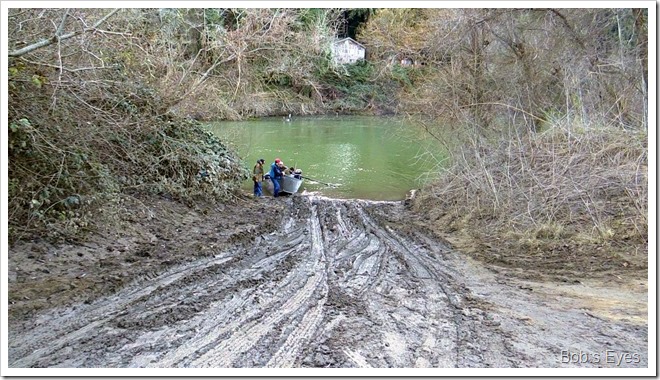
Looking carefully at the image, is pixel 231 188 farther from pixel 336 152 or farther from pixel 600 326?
pixel 336 152

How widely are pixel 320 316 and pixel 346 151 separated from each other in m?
18.9

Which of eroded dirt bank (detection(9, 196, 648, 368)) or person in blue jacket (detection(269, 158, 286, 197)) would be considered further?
person in blue jacket (detection(269, 158, 286, 197))

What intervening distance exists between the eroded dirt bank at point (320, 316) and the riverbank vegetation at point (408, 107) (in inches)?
56.1

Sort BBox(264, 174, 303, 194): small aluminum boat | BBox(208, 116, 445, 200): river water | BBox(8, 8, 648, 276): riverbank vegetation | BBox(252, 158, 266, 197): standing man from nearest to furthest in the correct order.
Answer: BBox(8, 8, 648, 276): riverbank vegetation → BBox(252, 158, 266, 197): standing man → BBox(264, 174, 303, 194): small aluminum boat → BBox(208, 116, 445, 200): river water

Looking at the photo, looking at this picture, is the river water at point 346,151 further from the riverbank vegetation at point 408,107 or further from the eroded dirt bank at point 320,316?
the eroded dirt bank at point 320,316

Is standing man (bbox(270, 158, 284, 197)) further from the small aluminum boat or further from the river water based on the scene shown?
the river water

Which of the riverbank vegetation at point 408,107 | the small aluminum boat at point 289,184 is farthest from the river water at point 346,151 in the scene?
the small aluminum boat at point 289,184

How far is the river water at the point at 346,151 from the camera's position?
48.0 ft

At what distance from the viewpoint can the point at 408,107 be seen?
14.0 metres

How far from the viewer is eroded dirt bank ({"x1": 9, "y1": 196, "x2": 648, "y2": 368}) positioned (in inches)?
166

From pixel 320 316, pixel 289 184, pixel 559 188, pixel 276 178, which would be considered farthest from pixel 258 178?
pixel 320 316

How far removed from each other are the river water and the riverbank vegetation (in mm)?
1086

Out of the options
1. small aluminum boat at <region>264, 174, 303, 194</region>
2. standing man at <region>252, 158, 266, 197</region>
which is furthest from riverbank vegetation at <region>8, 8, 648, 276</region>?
small aluminum boat at <region>264, 174, 303, 194</region>

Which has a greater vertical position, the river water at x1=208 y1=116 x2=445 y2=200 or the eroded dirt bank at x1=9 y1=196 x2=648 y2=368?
the river water at x1=208 y1=116 x2=445 y2=200
